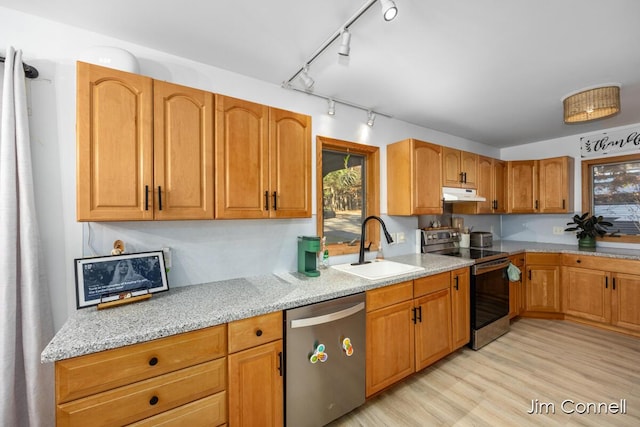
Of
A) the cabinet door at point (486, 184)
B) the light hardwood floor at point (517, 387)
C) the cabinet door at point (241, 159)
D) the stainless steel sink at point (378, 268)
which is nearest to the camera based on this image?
the cabinet door at point (241, 159)

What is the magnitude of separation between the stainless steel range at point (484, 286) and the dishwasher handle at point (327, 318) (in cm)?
151

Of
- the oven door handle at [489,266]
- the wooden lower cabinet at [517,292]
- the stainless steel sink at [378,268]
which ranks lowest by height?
the wooden lower cabinet at [517,292]

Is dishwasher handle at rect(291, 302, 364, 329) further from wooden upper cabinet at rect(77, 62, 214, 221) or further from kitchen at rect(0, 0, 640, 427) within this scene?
wooden upper cabinet at rect(77, 62, 214, 221)

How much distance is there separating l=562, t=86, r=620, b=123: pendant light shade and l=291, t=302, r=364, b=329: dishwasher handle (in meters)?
2.52

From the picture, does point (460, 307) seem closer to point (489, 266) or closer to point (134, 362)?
point (489, 266)

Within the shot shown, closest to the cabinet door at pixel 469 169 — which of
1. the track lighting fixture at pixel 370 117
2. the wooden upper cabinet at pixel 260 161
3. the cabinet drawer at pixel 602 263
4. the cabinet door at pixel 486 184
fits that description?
the cabinet door at pixel 486 184

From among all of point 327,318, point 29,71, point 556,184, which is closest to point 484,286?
point 327,318

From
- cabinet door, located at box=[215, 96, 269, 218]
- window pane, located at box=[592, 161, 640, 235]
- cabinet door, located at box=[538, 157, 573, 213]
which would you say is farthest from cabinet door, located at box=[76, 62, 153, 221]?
window pane, located at box=[592, 161, 640, 235]

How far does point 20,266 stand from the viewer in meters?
1.31

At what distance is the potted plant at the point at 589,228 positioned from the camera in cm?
327

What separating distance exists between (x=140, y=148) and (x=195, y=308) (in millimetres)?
916

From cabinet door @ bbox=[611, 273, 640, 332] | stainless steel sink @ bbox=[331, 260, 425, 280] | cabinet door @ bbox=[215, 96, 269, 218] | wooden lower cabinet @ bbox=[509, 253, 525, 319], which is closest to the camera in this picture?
cabinet door @ bbox=[215, 96, 269, 218]

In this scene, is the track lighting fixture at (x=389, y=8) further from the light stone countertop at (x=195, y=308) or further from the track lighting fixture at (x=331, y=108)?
the light stone countertop at (x=195, y=308)

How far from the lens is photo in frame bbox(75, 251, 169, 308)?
130cm
